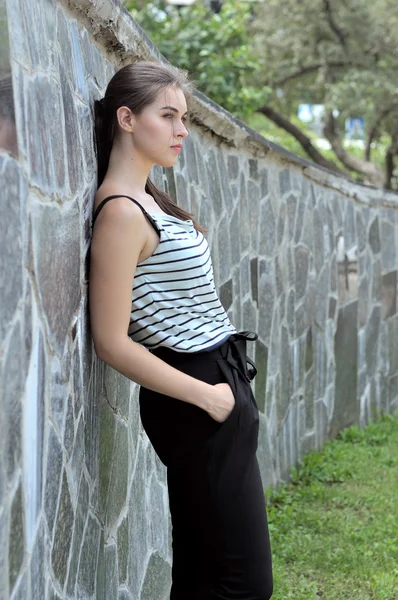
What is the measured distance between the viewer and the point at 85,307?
2279 mm

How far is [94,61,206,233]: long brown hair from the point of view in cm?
244

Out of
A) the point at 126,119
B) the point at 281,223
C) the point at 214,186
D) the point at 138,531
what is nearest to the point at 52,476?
the point at 126,119

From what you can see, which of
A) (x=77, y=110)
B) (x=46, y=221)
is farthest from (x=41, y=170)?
(x=77, y=110)

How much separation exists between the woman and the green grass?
5.21ft

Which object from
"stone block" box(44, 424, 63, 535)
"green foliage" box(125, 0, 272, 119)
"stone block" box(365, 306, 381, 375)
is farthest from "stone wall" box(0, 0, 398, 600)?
"green foliage" box(125, 0, 272, 119)

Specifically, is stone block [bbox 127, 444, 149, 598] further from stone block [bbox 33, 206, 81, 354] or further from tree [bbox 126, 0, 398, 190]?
tree [bbox 126, 0, 398, 190]

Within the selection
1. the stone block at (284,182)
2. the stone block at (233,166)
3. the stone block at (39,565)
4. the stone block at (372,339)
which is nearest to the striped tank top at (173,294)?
the stone block at (39,565)

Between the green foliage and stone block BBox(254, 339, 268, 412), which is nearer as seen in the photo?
stone block BBox(254, 339, 268, 412)

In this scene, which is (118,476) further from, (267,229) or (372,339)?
(372,339)

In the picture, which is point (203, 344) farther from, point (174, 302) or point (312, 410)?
point (312, 410)

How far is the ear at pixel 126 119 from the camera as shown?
243 cm

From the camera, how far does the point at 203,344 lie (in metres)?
2.35

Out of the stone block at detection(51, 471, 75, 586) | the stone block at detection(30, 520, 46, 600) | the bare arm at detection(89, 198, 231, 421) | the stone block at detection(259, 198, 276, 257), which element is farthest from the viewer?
the stone block at detection(259, 198, 276, 257)

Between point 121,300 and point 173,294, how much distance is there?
0.20 metres
